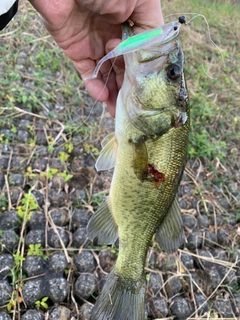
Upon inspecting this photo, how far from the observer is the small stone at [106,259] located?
244 cm

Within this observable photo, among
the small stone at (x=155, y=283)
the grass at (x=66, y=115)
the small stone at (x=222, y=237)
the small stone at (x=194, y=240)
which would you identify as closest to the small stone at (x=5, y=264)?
the grass at (x=66, y=115)

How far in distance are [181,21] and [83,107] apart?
2.01m

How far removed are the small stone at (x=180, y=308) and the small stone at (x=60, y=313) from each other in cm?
67

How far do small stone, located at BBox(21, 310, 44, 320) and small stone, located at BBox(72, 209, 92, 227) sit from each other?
0.65m

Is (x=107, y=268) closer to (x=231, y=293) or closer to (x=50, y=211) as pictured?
(x=50, y=211)

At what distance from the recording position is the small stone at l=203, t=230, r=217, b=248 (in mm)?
2871

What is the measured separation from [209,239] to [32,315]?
1407 mm

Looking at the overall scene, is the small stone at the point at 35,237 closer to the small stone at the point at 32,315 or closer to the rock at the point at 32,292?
the rock at the point at 32,292

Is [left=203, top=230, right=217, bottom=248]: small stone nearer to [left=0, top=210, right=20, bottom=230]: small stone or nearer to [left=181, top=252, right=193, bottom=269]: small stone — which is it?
[left=181, top=252, right=193, bottom=269]: small stone

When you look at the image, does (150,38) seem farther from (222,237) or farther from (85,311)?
(222,237)

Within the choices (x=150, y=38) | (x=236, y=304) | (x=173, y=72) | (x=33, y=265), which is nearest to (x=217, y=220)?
(x=236, y=304)

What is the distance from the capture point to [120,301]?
5.94 feet

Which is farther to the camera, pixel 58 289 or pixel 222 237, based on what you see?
pixel 222 237

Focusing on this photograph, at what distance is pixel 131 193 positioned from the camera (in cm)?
179
